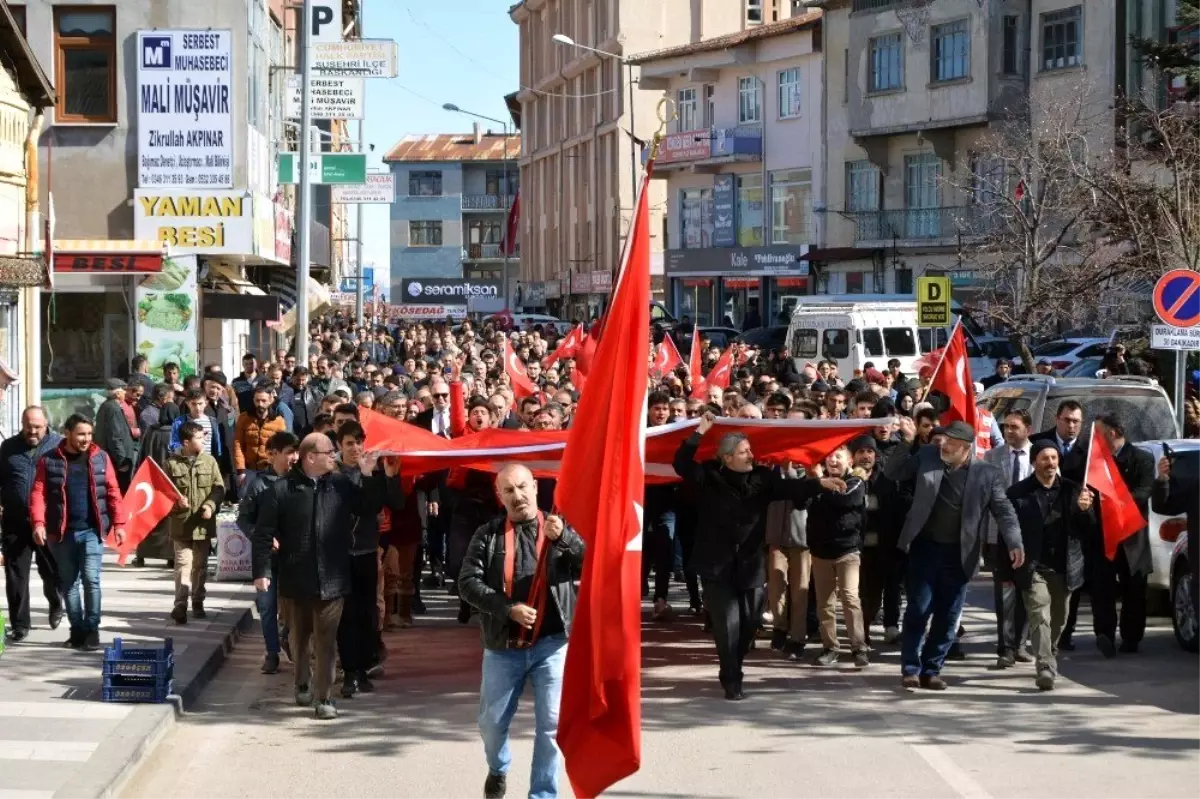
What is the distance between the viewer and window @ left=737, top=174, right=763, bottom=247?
64.8 metres

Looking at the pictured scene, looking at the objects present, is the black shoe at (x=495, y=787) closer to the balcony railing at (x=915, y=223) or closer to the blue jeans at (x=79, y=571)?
the blue jeans at (x=79, y=571)

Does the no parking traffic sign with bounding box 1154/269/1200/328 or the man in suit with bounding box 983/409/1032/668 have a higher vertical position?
the no parking traffic sign with bounding box 1154/269/1200/328

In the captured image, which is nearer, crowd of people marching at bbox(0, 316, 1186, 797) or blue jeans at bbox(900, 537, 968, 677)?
crowd of people marching at bbox(0, 316, 1186, 797)

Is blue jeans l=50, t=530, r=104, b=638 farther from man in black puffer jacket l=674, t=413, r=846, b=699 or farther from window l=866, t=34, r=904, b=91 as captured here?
window l=866, t=34, r=904, b=91

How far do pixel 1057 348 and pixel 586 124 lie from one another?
167ft

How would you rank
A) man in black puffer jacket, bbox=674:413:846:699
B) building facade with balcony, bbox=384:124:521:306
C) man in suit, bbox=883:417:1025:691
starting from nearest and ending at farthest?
1. man in black puffer jacket, bbox=674:413:846:699
2. man in suit, bbox=883:417:1025:691
3. building facade with balcony, bbox=384:124:521:306

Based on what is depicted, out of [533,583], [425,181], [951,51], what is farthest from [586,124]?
[533,583]

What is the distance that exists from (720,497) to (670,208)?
6053 centimetres

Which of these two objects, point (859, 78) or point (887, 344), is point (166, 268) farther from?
point (859, 78)

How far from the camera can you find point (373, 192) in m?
33.5

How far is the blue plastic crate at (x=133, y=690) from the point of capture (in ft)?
37.7

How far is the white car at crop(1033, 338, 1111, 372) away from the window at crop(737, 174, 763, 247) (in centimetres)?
2643

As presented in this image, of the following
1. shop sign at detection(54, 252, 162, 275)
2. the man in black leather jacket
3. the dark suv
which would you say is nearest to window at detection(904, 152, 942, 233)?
shop sign at detection(54, 252, 162, 275)

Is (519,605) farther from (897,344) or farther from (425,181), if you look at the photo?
(425,181)
